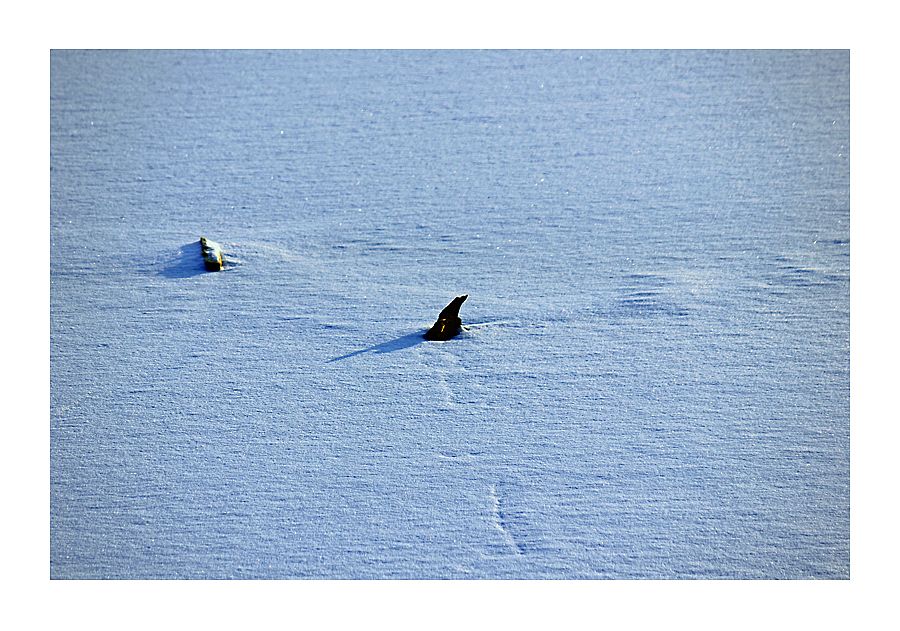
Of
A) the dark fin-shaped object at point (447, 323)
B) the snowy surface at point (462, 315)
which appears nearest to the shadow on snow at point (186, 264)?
the snowy surface at point (462, 315)

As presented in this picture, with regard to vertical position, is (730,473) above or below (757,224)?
below

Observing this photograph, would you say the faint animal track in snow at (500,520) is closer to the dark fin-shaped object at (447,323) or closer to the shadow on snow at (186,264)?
the dark fin-shaped object at (447,323)

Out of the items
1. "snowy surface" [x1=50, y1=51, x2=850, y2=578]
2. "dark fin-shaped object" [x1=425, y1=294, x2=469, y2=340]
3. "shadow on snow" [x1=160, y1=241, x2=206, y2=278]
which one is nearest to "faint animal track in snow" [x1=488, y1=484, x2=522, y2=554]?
"snowy surface" [x1=50, y1=51, x2=850, y2=578]

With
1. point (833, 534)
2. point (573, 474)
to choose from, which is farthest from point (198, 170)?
point (833, 534)

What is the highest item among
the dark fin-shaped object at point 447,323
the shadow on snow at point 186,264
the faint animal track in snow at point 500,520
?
the shadow on snow at point 186,264

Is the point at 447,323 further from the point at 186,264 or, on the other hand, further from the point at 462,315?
the point at 186,264

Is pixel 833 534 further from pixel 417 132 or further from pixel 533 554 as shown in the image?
pixel 417 132

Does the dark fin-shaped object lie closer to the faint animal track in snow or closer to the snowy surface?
the snowy surface
